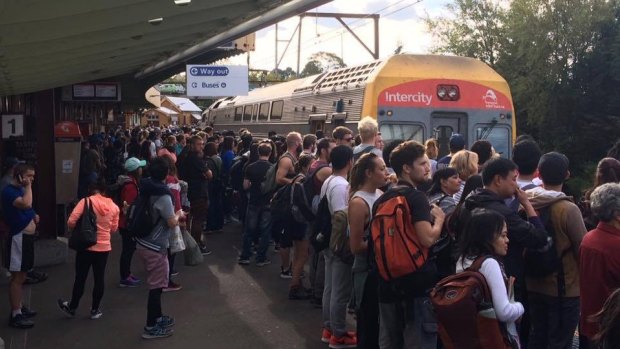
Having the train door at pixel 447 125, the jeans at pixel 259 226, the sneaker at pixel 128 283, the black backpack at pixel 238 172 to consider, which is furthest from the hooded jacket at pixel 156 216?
the train door at pixel 447 125

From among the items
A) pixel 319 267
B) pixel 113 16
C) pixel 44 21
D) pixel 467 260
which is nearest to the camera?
pixel 467 260

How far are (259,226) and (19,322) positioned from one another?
11.3 ft

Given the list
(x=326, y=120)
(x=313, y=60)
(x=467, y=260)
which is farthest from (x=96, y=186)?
(x=313, y=60)

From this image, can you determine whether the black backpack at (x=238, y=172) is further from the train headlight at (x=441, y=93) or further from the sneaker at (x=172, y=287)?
the train headlight at (x=441, y=93)

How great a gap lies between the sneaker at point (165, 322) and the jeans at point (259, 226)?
2.74 meters

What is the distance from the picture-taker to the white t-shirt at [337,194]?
576cm

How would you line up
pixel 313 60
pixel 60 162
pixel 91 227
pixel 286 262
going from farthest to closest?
1. pixel 313 60
2. pixel 60 162
3. pixel 286 262
4. pixel 91 227

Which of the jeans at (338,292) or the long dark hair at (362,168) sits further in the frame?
the jeans at (338,292)

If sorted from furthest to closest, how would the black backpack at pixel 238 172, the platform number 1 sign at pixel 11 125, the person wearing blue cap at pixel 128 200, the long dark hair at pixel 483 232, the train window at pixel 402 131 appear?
the train window at pixel 402 131 → the black backpack at pixel 238 172 → the platform number 1 sign at pixel 11 125 → the person wearing blue cap at pixel 128 200 → the long dark hair at pixel 483 232

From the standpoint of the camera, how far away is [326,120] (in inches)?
512

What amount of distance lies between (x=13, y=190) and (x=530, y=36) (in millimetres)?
31061

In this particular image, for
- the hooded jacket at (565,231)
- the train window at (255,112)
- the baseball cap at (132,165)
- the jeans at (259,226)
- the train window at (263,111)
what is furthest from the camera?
the train window at (255,112)

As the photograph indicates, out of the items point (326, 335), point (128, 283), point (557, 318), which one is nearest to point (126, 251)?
point (128, 283)

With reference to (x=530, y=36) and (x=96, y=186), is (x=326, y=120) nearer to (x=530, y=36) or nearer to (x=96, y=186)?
(x=96, y=186)
